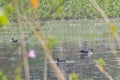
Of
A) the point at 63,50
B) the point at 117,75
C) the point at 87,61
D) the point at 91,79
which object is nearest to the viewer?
the point at 91,79

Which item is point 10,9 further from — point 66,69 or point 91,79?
point 66,69

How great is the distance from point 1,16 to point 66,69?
58.3 ft

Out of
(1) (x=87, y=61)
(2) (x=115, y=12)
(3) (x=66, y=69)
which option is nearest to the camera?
(3) (x=66, y=69)

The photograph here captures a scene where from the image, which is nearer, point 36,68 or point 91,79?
point 91,79

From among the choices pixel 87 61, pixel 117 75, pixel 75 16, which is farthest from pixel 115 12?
pixel 117 75

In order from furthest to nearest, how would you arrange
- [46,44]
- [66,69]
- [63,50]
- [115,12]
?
1. [115,12]
2. [63,50]
3. [66,69]
4. [46,44]

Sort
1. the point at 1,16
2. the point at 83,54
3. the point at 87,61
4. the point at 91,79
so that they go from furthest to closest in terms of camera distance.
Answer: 1. the point at 83,54
2. the point at 87,61
3. the point at 91,79
4. the point at 1,16

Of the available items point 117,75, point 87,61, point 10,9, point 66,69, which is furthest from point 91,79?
point 10,9

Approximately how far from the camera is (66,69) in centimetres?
1977

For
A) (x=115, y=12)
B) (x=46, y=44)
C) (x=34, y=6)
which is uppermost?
(x=115, y=12)

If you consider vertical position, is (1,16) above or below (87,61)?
below

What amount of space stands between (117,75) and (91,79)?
1590mm

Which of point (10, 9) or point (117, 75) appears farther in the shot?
point (117, 75)

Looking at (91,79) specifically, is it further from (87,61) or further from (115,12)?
(115,12)
